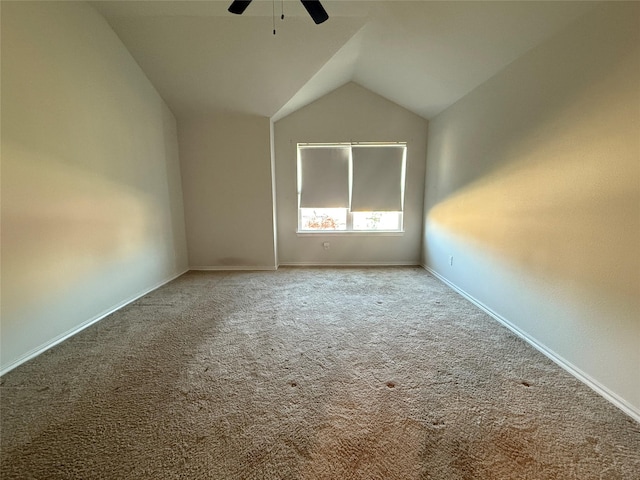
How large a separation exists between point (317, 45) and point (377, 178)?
2.13 m

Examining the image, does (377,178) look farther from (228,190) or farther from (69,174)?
(69,174)

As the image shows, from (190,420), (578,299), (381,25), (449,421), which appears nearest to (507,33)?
(381,25)

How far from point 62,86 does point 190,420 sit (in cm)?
278

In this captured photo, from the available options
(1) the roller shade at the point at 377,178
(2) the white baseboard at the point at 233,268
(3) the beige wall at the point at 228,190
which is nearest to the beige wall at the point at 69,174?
(3) the beige wall at the point at 228,190

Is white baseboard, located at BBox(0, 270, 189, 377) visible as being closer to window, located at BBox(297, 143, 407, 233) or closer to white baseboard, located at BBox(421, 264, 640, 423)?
window, located at BBox(297, 143, 407, 233)

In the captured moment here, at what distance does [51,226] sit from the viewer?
208cm

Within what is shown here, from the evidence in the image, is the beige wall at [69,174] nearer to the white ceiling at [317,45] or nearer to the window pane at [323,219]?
the white ceiling at [317,45]

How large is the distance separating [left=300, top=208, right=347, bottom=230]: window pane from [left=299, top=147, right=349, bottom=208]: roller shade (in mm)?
108

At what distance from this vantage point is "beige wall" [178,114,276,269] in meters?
3.92

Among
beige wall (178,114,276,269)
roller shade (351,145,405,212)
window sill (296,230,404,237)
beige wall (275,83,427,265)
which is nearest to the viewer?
beige wall (178,114,276,269)

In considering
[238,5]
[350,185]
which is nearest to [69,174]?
[238,5]

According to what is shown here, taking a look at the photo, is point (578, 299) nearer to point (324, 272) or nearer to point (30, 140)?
point (324, 272)

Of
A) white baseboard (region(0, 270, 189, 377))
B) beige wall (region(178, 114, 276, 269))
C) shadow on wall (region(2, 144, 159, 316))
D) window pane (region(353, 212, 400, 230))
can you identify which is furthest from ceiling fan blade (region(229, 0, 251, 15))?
window pane (region(353, 212, 400, 230))

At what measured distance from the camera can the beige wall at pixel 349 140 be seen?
165 inches
